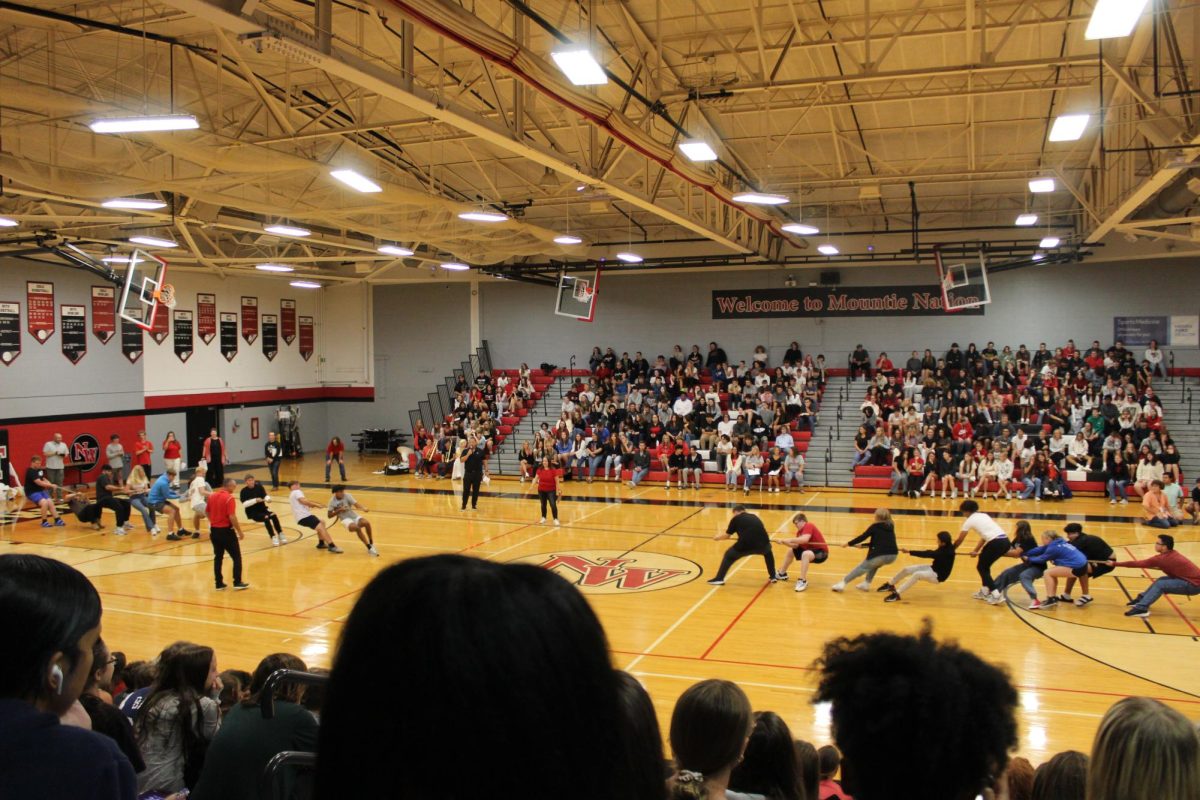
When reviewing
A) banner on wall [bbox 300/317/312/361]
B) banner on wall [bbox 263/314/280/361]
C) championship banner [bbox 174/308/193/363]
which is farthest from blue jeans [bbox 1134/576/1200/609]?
banner on wall [bbox 300/317/312/361]

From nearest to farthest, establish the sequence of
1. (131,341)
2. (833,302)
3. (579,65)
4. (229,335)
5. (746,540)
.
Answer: (579,65)
(746,540)
(131,341)
(833,302)
(229,335)

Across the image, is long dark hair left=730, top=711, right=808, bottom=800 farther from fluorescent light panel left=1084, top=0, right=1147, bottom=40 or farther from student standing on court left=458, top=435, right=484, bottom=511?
student standing on court left=458, top=435, right=484, bottom=511

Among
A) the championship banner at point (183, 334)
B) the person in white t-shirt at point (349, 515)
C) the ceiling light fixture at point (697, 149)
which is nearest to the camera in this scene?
the ceiling light fixture at point (697, 149)

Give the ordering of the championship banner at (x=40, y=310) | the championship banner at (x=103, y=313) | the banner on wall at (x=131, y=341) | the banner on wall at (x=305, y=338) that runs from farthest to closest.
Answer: the banner on wall at (x=305, y=338) < the banner on wall at (x=131, y=341) < the championship banner at (x=103, y=313) < the championship banner at (x=40, y=310)

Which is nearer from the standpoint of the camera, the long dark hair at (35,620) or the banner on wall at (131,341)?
the long dark hair at (35,620)

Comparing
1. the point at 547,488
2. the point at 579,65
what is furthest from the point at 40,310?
the point at 579,65

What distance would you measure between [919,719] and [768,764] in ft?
6.36

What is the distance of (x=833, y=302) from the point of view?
99.2ft

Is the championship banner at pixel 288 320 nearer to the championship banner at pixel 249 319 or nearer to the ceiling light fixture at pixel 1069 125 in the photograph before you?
the championship banner at pixel 249 319

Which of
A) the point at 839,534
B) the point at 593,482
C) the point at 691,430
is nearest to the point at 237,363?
the point at 593,482

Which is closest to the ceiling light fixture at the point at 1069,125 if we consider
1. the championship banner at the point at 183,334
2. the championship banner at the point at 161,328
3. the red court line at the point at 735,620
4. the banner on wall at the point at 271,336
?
the red court line at the point at 735,620

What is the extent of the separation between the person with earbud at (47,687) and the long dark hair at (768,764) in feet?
8.21

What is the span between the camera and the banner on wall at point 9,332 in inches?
950

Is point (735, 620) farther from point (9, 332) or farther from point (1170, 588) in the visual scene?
point (9, 332)
